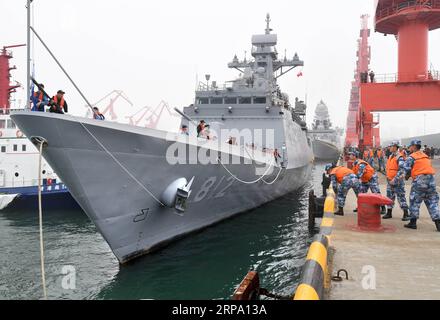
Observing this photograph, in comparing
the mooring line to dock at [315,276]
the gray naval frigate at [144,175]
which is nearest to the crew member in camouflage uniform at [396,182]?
the mooring line to dock at [315,276]

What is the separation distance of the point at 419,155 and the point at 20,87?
24.1 meters

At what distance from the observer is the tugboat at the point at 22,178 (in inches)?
559

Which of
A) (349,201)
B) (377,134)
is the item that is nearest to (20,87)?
(349,201)

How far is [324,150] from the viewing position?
174 ft

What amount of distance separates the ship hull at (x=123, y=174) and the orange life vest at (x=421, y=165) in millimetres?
4197

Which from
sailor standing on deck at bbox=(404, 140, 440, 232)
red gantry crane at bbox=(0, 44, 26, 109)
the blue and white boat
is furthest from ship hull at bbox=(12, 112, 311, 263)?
red gantry crane at bbox=(0, 44, 26, 109)

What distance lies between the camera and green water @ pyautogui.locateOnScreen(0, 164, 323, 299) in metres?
5.68

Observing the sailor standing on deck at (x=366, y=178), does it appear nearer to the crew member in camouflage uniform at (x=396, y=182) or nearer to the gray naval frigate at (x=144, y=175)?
the crew member in camouflage uniform at (x=396, y=182)

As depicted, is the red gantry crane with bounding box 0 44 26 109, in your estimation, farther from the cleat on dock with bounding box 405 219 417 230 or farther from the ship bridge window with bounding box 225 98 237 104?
the cleat on dock with bounding box 405 219 417 230

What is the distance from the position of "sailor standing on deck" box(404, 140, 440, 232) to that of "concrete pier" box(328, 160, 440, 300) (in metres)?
0.40

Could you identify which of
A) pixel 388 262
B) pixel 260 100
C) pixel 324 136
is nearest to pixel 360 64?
pixel 324 136

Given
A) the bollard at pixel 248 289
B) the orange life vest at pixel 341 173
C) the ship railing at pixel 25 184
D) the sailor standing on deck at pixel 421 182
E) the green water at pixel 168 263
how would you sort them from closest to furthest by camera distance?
1. the bollard at pixel 248 289
2. the green water at pixel 168 263
3. the sailor standing on deck at pixel 421 182
4. the orange life vest at pixel 341 173
5. the ship railing at pixel 25 184
